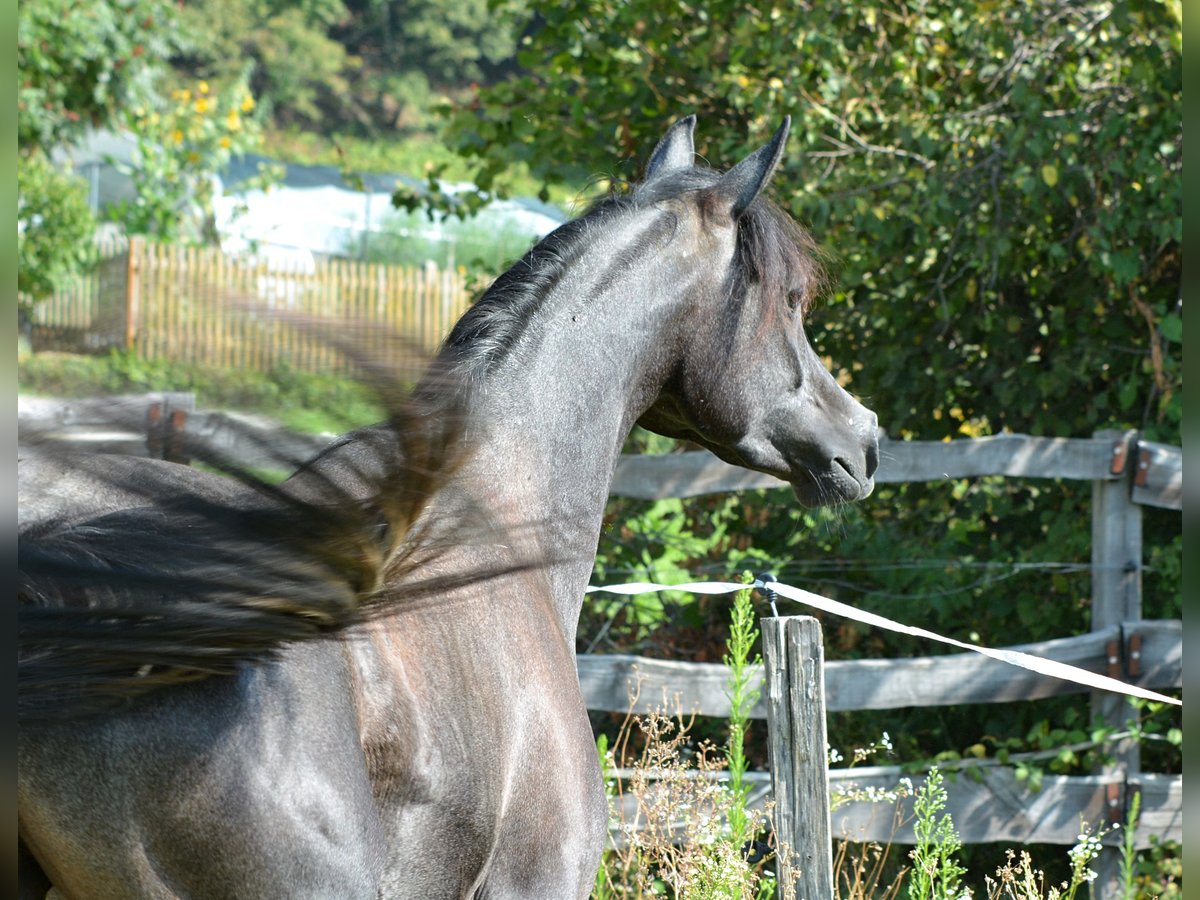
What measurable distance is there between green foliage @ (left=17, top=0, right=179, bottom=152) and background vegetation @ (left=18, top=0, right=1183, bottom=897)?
6.52m

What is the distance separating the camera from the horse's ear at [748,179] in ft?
7.91

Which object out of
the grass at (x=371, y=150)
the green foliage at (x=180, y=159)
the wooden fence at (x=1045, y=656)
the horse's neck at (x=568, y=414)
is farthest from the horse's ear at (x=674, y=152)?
the grass at (x=371, y=150)

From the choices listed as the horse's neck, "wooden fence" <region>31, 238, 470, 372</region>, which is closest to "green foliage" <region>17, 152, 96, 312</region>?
the horse's neck

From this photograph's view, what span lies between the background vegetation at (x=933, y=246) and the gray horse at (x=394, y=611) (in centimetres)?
315

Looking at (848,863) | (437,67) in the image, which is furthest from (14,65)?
(437,67)

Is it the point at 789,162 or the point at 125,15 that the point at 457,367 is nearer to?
the point at 789,162

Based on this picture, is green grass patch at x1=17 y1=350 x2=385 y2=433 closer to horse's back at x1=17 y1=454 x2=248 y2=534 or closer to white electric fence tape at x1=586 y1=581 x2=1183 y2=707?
horse's back at x1=17 y1=454 x2=248 y2=534

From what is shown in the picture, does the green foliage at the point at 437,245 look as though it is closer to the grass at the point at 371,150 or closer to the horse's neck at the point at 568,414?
the grass at the point at 371,150

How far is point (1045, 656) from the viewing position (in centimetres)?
499

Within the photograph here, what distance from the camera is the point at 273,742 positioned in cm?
147

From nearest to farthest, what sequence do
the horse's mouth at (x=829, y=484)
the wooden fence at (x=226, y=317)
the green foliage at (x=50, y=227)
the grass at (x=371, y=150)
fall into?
the wooden fence at (x=226, y=317) < the horse's mouth at (x=829, y=484) < the green foliage at (x=50, y=227) < the grass at (x=371, y=150)

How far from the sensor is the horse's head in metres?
2.40

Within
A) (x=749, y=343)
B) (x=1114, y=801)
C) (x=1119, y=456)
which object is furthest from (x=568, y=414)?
(x=1114, y=801)

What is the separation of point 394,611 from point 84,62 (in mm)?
13239
